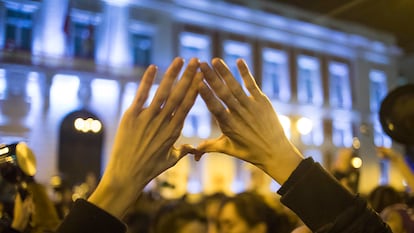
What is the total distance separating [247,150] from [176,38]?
11.5 meters

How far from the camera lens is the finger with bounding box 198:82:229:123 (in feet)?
2.58

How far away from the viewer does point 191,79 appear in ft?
2.55

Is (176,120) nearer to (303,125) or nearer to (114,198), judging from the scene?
(114,198)

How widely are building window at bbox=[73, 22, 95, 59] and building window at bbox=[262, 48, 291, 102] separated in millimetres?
5496

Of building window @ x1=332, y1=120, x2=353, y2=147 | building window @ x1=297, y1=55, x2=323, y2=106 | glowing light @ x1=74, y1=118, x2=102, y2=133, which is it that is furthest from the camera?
building window @ x1=332, y1=120, x2=353, y2=147

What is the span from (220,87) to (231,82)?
19 mm

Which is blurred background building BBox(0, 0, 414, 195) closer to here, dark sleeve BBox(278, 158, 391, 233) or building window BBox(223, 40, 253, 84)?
building window BBox(223, 40, 253, 84)

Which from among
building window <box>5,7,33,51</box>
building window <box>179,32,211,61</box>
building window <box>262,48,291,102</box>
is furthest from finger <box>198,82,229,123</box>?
building window <box>262,48,291,102</box>

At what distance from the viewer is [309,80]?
1521cm

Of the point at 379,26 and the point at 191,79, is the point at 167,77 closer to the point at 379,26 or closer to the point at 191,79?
the point at 191,79

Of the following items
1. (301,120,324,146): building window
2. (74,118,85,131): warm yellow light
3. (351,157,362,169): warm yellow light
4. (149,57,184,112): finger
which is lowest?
(301,120,324,146): building window

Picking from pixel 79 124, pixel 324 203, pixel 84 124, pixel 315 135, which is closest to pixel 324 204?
pixel 324 203

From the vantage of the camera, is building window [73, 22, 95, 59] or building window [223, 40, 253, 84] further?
building window [223, 40, 253, 84]

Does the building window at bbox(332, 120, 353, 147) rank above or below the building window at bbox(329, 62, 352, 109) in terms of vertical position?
below
